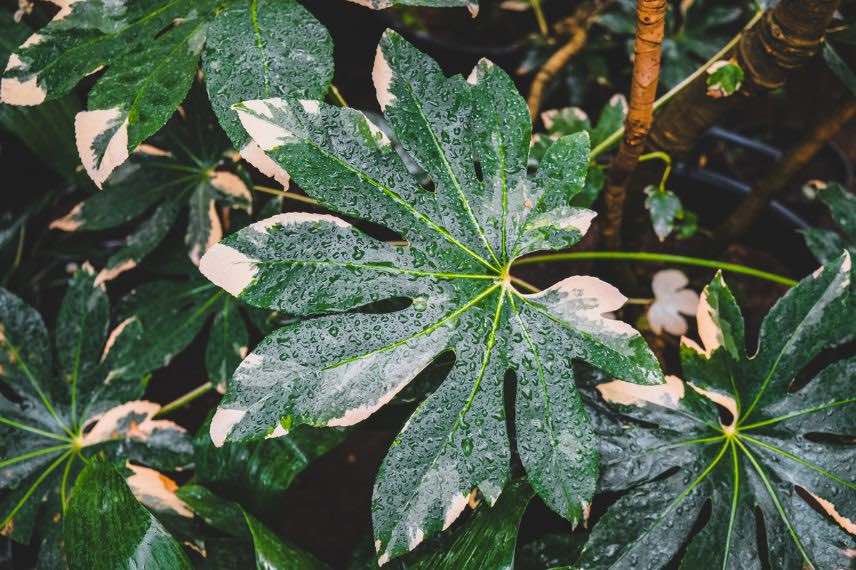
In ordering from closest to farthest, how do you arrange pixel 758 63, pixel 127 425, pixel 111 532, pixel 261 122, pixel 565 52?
pixel 261 122 < pixel 111 532 < pixel 758 63 < pixel 127 425 < pixel 565 52

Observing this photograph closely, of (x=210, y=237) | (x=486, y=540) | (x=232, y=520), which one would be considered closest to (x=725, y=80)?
(x=486, y=540)

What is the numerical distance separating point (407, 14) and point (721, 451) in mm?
1365

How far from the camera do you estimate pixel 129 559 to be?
0.65 m

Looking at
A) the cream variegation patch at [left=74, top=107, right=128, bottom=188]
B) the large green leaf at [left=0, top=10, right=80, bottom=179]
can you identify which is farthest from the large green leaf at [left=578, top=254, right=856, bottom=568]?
the large green leaf at [left=0, top=10, right=80, bottom=179]

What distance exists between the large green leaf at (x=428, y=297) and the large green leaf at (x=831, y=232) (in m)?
0.54

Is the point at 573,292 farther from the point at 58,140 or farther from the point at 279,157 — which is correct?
the point at 58,140

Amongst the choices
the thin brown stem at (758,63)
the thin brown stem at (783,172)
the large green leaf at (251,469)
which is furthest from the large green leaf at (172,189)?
the thin brown stem at (783,172)

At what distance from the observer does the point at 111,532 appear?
66cm

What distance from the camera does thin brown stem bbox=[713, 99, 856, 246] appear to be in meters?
0.96

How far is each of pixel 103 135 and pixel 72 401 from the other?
54 cm

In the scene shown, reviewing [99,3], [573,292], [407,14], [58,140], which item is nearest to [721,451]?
[573,292]

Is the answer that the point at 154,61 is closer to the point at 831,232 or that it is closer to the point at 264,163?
the point at 264,163

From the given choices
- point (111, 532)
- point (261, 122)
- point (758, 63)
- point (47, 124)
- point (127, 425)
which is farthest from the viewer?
point (47, 124)

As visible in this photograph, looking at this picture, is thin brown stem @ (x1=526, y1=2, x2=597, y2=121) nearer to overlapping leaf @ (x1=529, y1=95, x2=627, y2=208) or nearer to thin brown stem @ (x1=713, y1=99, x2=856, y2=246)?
overlapping leaf @ (x1=529, y1=95, x2=627, y2=208)
